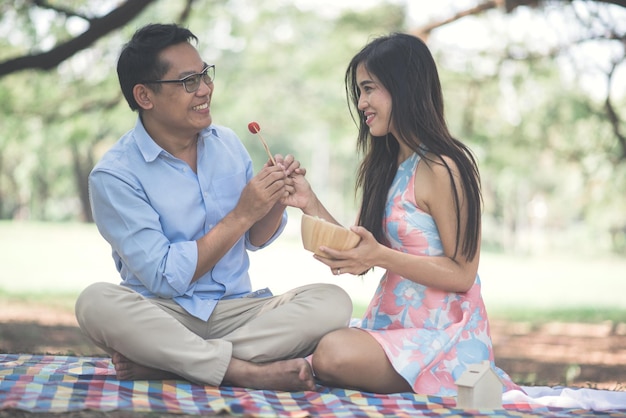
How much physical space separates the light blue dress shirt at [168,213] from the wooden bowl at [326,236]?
426mm

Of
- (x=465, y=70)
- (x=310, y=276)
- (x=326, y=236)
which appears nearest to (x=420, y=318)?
(x=326, y=236)

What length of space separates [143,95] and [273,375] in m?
1.23

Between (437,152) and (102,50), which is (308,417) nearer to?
(437,152)

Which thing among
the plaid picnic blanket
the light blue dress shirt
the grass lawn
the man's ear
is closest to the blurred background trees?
the light blue dress shirt

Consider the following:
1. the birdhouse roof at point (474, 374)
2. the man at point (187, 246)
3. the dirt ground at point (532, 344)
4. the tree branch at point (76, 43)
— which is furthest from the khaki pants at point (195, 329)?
the tree branch at point (76, 43)

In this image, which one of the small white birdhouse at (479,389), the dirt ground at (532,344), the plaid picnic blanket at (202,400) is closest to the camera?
the plaid picnic blanket at (202,400)

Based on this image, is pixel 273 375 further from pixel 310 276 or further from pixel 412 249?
pixel 310 276

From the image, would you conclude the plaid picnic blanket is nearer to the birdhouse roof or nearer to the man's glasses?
the birdhouse roof

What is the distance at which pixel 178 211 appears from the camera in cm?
315

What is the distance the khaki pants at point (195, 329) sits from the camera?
111 inches

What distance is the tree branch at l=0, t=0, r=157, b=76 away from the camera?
552 cm

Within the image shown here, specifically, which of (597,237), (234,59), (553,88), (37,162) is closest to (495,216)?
(597,237)

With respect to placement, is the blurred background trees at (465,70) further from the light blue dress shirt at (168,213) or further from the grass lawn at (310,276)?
the grass lawn at (310,276)

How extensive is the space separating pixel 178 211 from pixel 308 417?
1066 mm
